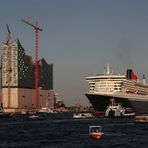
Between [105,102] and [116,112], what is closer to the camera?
[116,112]

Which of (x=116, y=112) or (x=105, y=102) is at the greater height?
(x=105, y=102)

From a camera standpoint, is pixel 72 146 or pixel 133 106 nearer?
pixel 72 146

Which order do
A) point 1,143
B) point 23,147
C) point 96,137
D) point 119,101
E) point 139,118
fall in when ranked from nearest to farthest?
point 23,147 → point 1,143 → point 96,137 → point 139,118 → point 119,101

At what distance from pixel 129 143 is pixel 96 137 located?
9370mm

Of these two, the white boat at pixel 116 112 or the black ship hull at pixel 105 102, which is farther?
the black ship hull at pixel 105 102

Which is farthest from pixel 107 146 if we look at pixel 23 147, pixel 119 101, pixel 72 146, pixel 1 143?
pixel 119 101

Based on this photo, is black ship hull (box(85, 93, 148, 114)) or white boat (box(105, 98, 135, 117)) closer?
white boat (box(105, 98, 135, 117))

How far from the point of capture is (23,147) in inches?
2517

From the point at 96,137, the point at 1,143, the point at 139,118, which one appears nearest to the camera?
the point at 1,143

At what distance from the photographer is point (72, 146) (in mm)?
64438

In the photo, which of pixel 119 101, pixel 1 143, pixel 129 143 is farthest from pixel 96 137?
pixel 119 101

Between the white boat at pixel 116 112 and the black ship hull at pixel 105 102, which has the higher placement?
the black ship hull at pixel 105 102

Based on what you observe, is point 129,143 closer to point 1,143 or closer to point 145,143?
point 145,143

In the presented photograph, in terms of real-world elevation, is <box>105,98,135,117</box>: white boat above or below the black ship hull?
below
